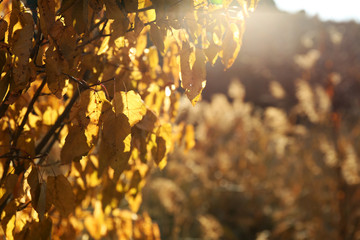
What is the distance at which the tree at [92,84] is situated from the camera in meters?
0.63

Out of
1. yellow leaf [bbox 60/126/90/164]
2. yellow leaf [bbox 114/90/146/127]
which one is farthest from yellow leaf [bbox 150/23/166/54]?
yellow leaf [bbox 60/126/90/164]

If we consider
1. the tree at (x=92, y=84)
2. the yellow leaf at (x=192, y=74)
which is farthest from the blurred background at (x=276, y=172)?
the yellow leaf at (x=192, y=74)

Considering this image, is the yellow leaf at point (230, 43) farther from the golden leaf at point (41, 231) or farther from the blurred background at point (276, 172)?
the blurred background at point (276, 172)

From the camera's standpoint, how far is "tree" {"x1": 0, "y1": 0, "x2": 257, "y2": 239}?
635mm

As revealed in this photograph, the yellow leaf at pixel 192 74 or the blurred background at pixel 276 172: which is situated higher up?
the yellow leaf at pixel 192 74

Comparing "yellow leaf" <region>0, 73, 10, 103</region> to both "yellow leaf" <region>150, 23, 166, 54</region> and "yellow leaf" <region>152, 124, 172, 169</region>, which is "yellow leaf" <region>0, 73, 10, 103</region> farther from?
"yellow leaf" <region>152, 124, 172, 169</region>

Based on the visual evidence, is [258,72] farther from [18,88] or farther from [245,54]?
[18,88]

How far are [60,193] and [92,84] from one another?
244mm

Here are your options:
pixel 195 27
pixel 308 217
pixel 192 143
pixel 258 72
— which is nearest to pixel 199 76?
pixel 195 27

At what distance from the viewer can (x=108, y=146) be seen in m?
0.66

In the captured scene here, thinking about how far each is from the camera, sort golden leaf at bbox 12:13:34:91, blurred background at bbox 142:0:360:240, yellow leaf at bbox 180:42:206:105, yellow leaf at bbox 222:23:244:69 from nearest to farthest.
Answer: golden leaf at bbox 12:13:34:91, yellow leaf at bbox 180:42:206:105, yellow leaf at bbox 222:23:244:69, blurred background at bbox 142:0:360:240

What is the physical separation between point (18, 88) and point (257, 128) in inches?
148

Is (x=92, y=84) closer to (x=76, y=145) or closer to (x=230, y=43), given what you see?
(x=76, y=145)

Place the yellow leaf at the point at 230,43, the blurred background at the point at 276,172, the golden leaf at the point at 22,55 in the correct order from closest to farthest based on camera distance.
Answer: the golden leaf at the point at 22,55, the yellow leaf at the point at 230,43, the blurred background at the point at 276,172
